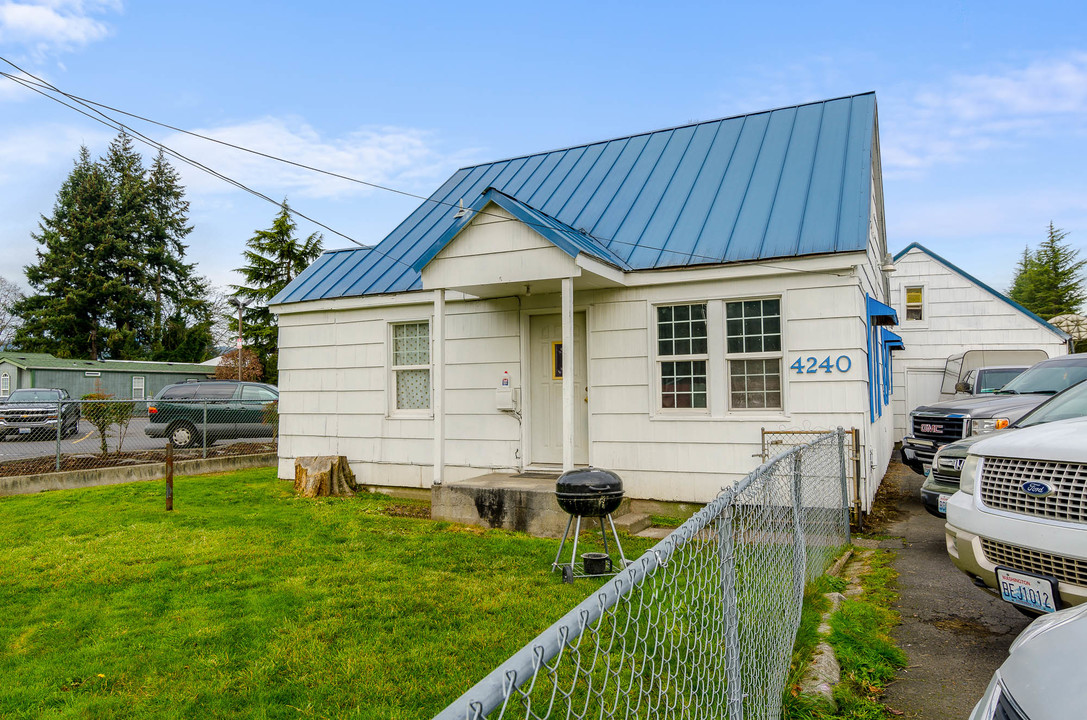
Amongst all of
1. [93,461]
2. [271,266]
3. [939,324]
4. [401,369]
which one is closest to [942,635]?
[401,369]

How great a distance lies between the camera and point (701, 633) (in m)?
2.58

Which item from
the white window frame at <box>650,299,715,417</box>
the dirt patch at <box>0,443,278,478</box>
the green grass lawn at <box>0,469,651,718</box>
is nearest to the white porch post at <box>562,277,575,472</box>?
the green grass lawn at <box>0,469,651,718</box>

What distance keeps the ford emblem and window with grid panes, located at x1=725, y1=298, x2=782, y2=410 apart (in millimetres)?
4661

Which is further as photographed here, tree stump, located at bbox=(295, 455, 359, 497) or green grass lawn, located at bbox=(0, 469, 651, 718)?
tree stump, located at bbox=(295, 455, 359, 497)

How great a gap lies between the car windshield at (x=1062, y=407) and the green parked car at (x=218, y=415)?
49.7 feet

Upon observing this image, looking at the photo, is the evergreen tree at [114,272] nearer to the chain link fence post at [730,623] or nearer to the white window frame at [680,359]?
the white window frame at [680,359]

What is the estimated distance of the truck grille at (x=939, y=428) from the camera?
8.97 meters

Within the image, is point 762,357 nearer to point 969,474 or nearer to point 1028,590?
point 969,474

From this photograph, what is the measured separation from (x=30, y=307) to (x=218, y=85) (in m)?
46.2

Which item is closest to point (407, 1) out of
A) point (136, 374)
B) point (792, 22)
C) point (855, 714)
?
point (792, 22)

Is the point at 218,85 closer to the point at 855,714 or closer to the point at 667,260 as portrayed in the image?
the point at 667,260

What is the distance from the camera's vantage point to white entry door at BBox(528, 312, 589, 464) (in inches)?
380

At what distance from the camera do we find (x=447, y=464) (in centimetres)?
1044

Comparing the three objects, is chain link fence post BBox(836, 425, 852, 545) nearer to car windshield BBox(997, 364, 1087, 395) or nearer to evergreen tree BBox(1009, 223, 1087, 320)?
car windshield BBox(997, 364, 1087, 395)
